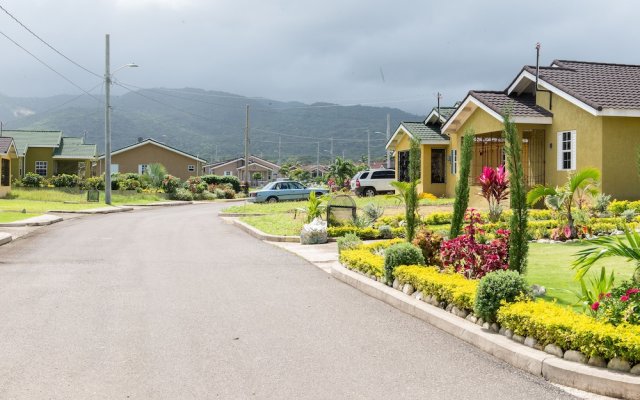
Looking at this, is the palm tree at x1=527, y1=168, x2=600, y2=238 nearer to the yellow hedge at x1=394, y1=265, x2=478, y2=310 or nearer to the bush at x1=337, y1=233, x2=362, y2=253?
the bush at x1=337, y1=233, x2=362, y2=253

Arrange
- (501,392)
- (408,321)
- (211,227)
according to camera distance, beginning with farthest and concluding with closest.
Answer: (211,227), (408,321), (501,392)

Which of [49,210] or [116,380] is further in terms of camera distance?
[49,210]

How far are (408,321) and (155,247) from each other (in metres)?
10.2

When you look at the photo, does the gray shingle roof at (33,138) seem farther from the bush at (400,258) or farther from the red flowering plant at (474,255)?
the red flowering plant at (474,255)

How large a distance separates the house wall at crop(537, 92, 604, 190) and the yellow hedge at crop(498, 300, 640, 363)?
15528 mm

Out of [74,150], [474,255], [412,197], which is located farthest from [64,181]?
Answer: [474,255]

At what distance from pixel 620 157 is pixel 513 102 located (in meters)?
4.92

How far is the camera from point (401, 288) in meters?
9.48

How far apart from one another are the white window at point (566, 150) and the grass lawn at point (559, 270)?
8.69 metres

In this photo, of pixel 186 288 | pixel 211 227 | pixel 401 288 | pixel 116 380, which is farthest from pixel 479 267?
pixel 211 227

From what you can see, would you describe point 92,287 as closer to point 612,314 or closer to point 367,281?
point 367,281

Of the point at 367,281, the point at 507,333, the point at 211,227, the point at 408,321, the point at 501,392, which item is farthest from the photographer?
the point at 211,227

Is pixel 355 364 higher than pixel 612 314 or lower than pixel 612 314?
lower

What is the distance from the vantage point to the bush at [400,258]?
9.77 m
